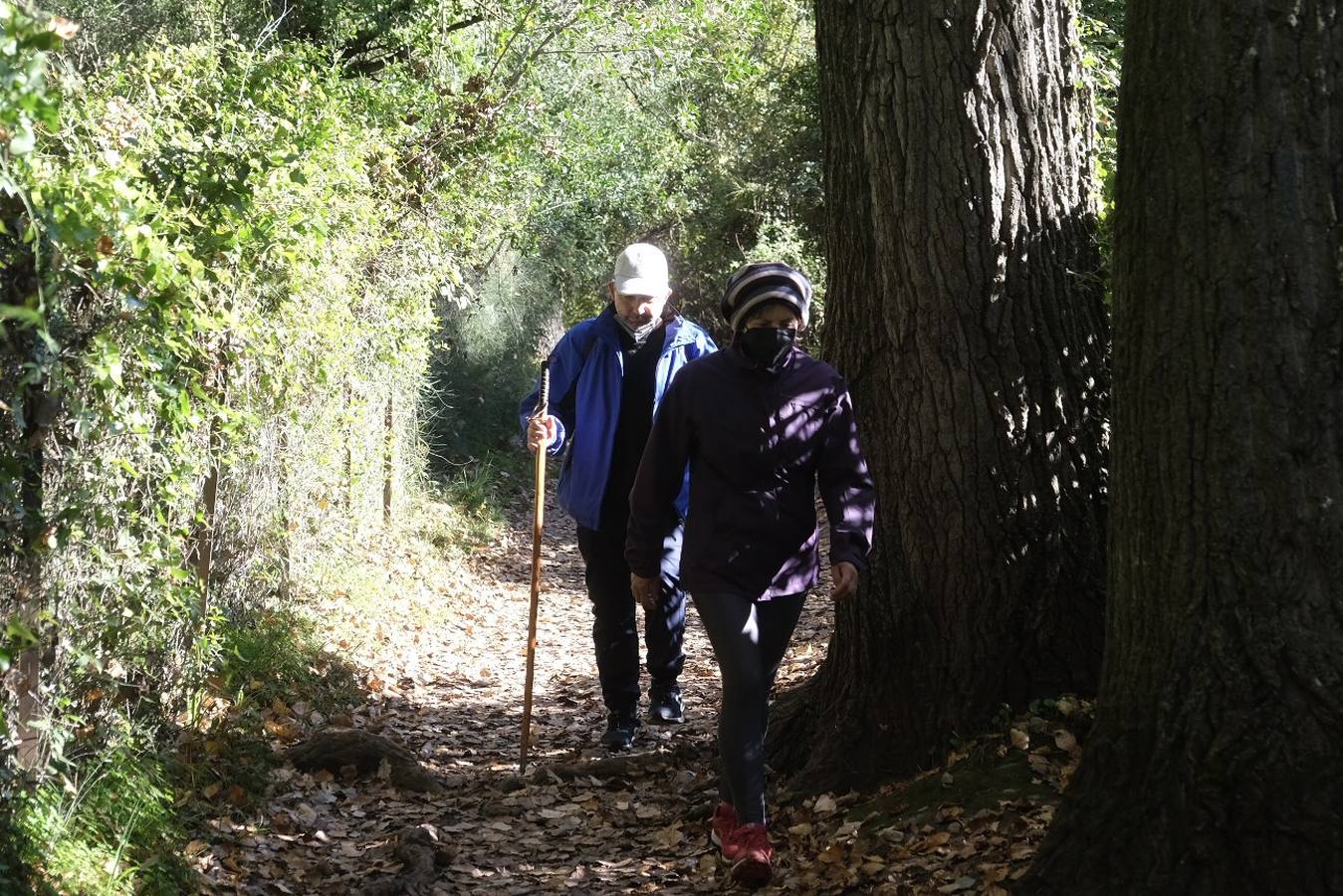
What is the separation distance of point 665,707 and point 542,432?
168 centimetres

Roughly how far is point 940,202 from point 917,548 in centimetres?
132

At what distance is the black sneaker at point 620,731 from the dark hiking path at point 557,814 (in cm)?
8

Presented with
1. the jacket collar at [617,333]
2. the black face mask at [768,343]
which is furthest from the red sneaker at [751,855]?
the jacket collar at [617,333]

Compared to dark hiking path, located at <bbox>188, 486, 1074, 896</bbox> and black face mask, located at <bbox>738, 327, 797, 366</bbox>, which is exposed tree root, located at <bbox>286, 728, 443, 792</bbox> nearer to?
dark hiking path, located at <bbox>188, 486, 1074, 896</bbox>

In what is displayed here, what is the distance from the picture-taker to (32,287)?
4.02 m

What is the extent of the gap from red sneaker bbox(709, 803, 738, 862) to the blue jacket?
6.51ft

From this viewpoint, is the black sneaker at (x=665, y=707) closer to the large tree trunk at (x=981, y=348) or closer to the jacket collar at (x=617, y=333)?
the jacket collar at (x=617, y=333)

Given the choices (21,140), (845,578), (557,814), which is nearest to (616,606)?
(557,814)

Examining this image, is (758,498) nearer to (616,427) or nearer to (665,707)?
(616,427)

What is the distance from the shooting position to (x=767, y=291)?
185 inches

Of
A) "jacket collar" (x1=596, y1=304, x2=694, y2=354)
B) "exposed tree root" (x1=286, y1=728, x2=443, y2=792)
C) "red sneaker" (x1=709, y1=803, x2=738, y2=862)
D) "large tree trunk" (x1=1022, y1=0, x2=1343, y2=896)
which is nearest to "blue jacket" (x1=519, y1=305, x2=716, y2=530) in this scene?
"jacket collar" (x1=596, y1=304, x2=694, y2=354)

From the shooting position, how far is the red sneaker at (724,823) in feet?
15.5

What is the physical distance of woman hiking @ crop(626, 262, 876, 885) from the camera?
4.65m

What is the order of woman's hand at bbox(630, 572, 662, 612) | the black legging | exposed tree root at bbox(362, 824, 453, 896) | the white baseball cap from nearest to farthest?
the black legging < exposed tree root at bbox(362, 824, 453, 896) < woman's hand at bbox(630, 572, 662, 612) < the white baseball cap
